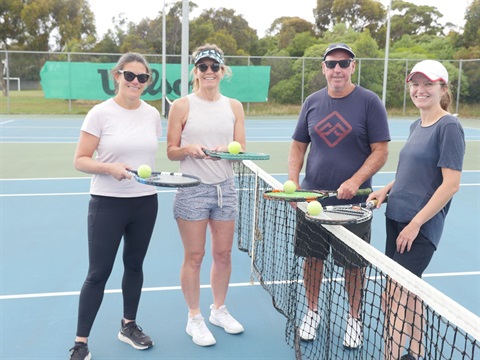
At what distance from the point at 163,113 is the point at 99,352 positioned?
15.1m

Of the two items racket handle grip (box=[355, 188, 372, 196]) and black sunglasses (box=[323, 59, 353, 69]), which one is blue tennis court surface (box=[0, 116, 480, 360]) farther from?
black sunglasses (box=[323, 59, 353, 69])

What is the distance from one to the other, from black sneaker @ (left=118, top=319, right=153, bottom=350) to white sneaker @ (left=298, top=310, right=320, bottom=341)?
0.96 m

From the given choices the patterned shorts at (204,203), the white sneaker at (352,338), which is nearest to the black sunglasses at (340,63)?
the patterned shorts at (204,203)

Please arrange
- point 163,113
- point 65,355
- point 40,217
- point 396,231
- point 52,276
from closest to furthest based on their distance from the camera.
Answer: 1. point 396,231
2. point 65,355
3. point 52,276
4. point 40,217
5. point 163,113

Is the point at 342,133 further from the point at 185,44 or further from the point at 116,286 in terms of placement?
the point at 185,44

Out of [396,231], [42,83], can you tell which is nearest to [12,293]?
[396,231]

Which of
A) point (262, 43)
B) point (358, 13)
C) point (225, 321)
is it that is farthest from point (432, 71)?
point (358, 13)

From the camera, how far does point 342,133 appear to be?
3062 mm

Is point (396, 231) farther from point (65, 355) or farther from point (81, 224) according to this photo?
point (81, 224)

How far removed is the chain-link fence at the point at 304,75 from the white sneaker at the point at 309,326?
17.8 meters

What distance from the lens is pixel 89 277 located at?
2.94 m

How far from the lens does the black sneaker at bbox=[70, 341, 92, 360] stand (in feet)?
9.71

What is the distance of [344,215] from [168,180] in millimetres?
969

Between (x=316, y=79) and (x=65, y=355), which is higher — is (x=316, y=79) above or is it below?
above
